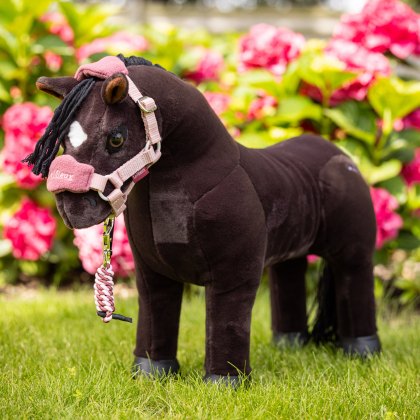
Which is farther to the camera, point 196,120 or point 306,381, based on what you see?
point 306,381

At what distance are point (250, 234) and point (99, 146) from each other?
53 centimetres

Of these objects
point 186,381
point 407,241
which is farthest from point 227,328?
point 407,241

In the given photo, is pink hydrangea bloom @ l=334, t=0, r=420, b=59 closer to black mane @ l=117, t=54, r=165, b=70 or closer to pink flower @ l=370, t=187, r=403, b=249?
pink flower @ l=370, t=187, r=403, b=249

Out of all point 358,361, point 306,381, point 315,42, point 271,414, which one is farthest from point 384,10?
point 271,414

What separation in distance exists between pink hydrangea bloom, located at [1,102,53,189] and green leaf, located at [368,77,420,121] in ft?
5.59

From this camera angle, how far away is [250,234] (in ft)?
6.64

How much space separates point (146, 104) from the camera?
A: 1.79 m

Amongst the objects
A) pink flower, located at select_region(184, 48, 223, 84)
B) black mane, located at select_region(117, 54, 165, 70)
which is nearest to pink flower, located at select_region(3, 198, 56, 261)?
pink flower, located at select_region(184, 48, 223, 84)

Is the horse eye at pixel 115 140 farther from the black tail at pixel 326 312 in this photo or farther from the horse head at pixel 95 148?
the black tail at pixel 326 312

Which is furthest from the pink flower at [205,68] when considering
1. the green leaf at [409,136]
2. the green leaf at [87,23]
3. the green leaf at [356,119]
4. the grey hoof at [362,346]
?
the grey hoof at [362,346]

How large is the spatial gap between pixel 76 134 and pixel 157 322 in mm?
739

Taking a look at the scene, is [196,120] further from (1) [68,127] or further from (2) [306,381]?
(2) [306,381]

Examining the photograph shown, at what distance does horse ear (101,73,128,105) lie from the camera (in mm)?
1714

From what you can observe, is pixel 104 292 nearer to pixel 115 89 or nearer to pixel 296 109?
pixel 115 89
